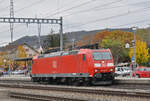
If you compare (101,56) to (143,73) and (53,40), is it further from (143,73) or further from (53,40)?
(53,40)

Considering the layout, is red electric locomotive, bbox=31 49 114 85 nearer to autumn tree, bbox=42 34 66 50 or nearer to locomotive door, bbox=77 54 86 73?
locomotive door, bbox=77 54 86 73

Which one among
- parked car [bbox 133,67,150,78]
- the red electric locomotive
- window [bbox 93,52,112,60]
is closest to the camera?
A: the red electric locomotive

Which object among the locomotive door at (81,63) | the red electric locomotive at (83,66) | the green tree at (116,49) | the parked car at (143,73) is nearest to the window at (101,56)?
the red electric locomotive at (83,66)

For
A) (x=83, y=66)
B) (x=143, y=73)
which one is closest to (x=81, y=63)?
(x=83, y=66)

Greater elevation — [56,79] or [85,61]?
[85,61]

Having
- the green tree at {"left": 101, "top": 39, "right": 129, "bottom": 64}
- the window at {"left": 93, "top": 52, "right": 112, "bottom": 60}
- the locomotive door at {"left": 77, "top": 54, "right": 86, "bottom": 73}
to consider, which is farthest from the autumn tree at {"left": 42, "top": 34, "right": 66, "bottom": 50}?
Answer: the window at {"left": 93, "top": 52, "right": 112, "bottom": 60}

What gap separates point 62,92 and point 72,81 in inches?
221

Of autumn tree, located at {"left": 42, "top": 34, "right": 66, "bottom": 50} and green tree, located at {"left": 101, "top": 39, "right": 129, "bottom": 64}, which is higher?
autumn tree, located at {"left": 42, "top": 34, "right": 66, "bottom": 50}

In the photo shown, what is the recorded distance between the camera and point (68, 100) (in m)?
15.7

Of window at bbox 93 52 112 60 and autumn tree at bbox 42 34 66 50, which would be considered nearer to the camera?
window at bbox 93 52 112 60

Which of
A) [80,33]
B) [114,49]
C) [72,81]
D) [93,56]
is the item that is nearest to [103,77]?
[93,56]

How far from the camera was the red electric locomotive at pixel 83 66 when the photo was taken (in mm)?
22812

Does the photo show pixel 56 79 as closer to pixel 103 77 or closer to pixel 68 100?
pixel 103 77

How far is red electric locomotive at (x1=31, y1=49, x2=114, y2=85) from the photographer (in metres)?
22.8
